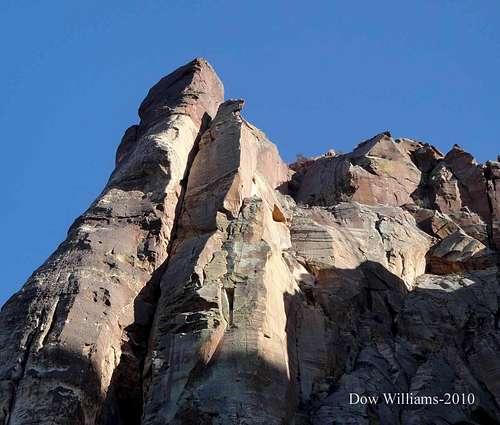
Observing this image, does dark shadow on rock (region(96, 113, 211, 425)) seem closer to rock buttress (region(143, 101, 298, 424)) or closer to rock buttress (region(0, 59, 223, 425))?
rock buttress (region(0, 59, 223, 425))

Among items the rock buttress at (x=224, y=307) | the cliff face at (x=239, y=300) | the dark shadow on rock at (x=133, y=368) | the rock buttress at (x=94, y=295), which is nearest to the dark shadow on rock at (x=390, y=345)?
the cliff face at (x=239, y=300)

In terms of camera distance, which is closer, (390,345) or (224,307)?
(224,307)

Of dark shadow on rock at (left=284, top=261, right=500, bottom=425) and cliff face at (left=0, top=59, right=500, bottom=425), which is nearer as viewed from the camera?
cliff face at (left=0, top=59, right=500, bottom=425)

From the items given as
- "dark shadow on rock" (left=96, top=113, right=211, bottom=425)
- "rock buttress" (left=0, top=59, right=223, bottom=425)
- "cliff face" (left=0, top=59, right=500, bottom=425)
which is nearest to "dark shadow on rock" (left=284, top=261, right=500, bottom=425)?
"cliff face" (left=0, top=59, right=500, bottom=425)

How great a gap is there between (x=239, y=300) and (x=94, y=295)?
372cm

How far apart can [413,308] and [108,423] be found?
32.0ft

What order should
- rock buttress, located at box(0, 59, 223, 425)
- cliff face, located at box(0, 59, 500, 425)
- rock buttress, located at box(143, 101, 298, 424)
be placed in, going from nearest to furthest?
rock buttress, located at box(143, 101, 298, 424), rock buttress, located at box(0, 59, 223, 425), cliff face, located at box(0, 59, 500, 425)

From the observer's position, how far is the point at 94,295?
26219mm

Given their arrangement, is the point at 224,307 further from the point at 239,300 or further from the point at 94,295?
the point at 94,295

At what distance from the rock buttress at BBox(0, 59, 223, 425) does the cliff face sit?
0.16 feet

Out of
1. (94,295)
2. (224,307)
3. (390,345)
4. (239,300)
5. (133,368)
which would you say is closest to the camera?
(224,307)

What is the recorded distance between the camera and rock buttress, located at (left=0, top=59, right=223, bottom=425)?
77.9 feet

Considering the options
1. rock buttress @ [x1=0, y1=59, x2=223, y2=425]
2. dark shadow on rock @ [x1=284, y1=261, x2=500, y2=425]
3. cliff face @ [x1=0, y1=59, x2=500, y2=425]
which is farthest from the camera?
dark shadow on rock @ [x1=284, y1=261, x2=500, y2=425]

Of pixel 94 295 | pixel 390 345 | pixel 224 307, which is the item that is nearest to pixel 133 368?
pixel 94 295
